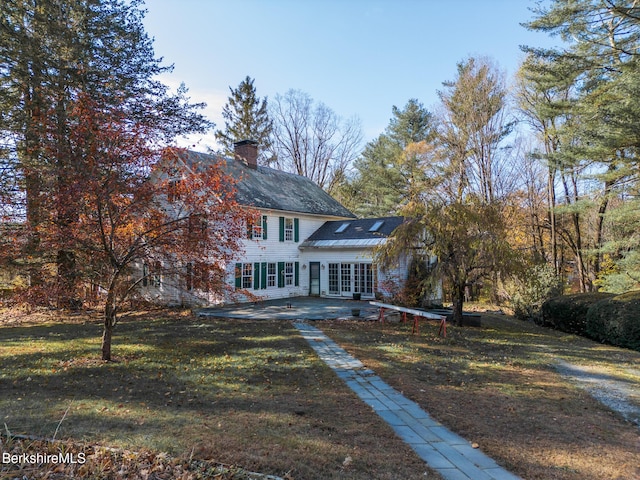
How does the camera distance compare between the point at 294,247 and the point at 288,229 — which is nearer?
the point at 288,229

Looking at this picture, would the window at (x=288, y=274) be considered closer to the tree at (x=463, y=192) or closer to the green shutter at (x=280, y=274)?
the green shutter at (x=280, y=274)

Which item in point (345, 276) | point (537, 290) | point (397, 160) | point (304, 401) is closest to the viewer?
point (304, 401)

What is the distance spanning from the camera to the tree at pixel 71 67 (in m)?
14.1

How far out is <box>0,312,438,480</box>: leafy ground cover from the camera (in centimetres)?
405

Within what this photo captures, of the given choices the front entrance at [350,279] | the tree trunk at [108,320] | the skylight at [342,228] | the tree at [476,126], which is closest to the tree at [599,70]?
the tree at [476,126]

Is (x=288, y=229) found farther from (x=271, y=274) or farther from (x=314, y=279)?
(x=314, y=279)

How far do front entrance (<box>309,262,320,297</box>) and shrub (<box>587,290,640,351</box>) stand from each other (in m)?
12.9

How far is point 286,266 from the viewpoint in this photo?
22344 millimetres

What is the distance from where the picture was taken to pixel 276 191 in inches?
934

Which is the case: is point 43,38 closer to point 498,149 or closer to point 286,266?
point 286,266

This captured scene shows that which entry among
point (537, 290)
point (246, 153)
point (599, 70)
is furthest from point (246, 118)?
point (537, 290)

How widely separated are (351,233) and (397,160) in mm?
10612

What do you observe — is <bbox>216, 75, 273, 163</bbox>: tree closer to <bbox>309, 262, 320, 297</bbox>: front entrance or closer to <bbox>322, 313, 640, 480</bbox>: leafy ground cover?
<bbox>309, 262, 320, 297</bbox>: front entrance

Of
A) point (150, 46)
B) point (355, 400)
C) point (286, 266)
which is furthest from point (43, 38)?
point (355, 400)
